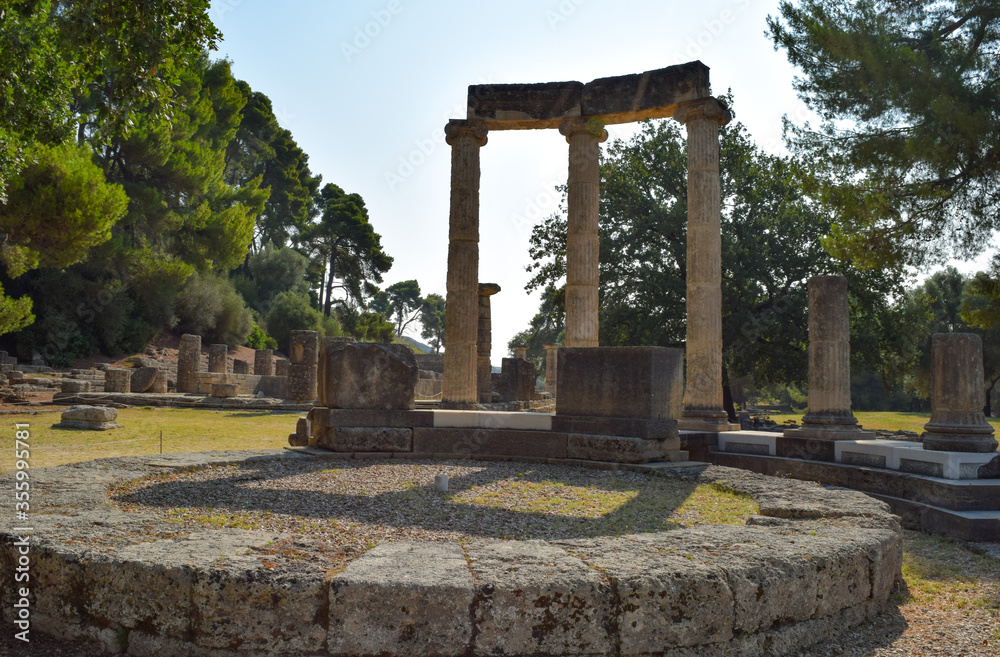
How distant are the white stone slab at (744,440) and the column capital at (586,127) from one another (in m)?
5.88

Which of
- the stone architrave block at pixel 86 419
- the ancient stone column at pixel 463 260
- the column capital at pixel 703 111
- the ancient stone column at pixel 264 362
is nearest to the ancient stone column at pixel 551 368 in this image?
the ancient stone column at pixel 264 362

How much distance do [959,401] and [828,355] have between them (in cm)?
207

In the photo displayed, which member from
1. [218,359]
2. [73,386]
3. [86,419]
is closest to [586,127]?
[86,419]

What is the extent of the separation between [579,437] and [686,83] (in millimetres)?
7051

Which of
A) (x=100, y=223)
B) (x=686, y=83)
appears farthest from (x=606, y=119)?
(x=100, y=223)

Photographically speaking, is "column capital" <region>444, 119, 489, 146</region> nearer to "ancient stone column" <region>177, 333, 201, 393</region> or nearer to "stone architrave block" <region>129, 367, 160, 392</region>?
"stone architrave block" <region>129, 367, 160, 392</region>

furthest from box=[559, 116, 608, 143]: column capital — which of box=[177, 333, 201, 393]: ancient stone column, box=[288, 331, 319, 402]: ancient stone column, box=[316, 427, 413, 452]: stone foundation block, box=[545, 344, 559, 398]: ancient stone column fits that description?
box=[545, 344, 559, 398]: ancient stone column

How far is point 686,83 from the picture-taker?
12.4m

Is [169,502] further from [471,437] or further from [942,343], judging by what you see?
[942,343]

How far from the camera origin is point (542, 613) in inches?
117

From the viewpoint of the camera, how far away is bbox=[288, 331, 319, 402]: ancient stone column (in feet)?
75.3

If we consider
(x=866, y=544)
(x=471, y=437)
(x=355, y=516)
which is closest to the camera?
(x=866, y=544)

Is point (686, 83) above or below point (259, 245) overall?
below

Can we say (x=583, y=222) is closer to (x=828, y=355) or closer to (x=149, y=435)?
(x=828, y=355)
